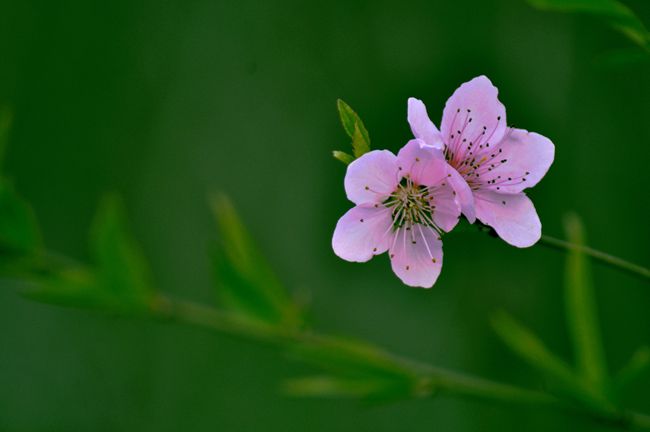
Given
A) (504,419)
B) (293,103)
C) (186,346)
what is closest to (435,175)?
(504,419)

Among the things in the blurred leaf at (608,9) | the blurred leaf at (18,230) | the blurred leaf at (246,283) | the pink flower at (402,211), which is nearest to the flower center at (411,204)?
the pink flower at (402,211)

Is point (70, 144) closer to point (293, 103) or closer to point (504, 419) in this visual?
point (293, 103)

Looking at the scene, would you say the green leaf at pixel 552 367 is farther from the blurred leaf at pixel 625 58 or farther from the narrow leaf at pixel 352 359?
the blurred leaf at pixel 625 58

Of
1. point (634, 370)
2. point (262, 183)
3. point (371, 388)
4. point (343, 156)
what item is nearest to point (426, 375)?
point (371, 388)

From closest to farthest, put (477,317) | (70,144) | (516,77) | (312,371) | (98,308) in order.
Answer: (98,308), (516,77), (477,317), (312,371), (70,144)

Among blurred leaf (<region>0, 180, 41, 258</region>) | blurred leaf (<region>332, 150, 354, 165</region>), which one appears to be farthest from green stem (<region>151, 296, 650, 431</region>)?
blurred leaf (<region>332, 150, 354, 165</region>)

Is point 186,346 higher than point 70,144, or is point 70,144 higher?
point 70,144
